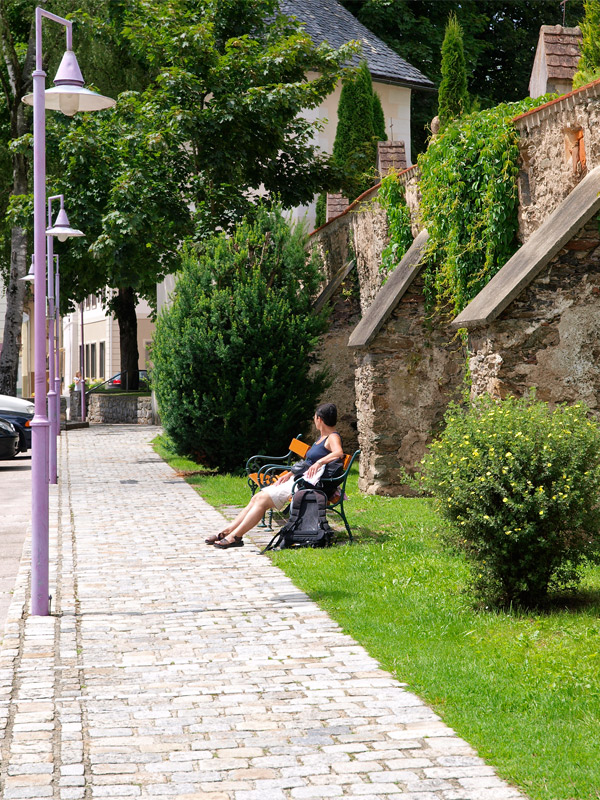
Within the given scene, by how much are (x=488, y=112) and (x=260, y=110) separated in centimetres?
976

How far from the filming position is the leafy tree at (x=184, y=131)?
19.8m

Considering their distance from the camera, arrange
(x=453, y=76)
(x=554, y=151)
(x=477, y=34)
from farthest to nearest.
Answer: (x=477, y=34) → (x=453, y=76) → (x=554, y=151)

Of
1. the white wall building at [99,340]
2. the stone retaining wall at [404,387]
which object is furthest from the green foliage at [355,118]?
the white wall building at [99,340]

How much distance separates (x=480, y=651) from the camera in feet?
19.5

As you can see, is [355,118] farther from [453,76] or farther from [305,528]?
[305,528]

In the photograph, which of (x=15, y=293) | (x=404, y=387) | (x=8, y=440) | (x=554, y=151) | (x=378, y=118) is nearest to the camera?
(x=554, y=151)

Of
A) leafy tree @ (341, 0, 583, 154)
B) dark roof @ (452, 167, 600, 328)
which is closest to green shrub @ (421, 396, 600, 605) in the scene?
dark roof @ (452, 167, 600, 328)

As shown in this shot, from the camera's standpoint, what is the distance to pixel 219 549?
32.7ft

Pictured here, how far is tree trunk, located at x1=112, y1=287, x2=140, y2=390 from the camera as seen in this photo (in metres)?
37.5

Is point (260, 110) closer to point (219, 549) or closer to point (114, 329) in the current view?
point (219, 549)

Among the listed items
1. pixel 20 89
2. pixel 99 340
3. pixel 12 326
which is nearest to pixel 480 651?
pixel 12 326

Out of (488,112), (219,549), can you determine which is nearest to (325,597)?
(219,549)

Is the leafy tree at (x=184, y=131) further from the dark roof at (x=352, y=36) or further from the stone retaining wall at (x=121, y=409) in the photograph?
the stone retaining wall at (x=121, y=409)

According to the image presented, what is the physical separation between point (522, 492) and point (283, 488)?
3969 millimetres
